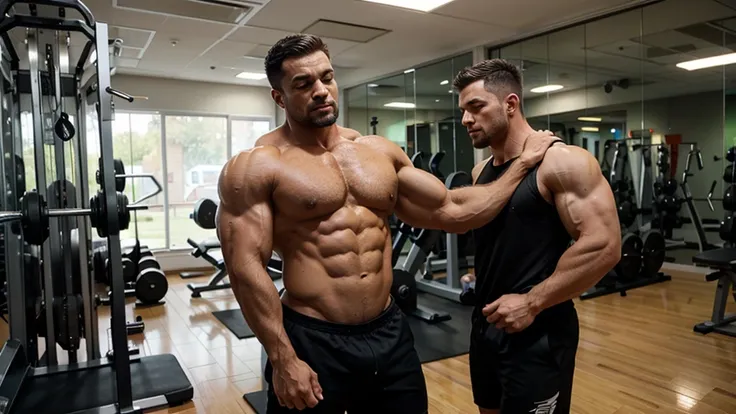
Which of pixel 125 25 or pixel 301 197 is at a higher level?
pixel 125 25

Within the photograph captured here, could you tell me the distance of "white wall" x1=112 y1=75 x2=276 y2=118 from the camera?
259 inches

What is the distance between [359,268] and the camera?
1.30 metres

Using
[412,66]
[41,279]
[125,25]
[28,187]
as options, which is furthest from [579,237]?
[412,66]

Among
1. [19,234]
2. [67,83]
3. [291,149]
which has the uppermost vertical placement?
[67,83]

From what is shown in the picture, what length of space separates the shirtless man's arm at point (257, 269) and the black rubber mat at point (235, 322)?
2.74 m

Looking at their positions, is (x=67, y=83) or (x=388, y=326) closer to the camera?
(x=388, y=326)

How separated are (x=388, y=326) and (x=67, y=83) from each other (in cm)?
299

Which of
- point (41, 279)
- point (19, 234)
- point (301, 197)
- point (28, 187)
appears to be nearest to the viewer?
point (301, 197)

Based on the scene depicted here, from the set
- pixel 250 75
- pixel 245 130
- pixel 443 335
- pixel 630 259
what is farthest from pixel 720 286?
pixel 245 130

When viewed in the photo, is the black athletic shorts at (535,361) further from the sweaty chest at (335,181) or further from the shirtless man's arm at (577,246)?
the sweaty chest at (335,181)

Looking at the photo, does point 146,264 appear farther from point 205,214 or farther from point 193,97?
point 193,97

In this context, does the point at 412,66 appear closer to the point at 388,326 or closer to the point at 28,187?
the point at 28,187

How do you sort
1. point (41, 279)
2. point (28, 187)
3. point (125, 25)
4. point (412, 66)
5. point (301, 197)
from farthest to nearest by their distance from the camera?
point (412, 66) < point (125, 25) < point (28, 187) < point (41, 279) < point (301, 197)

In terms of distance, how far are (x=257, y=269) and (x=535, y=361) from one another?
0.78m
